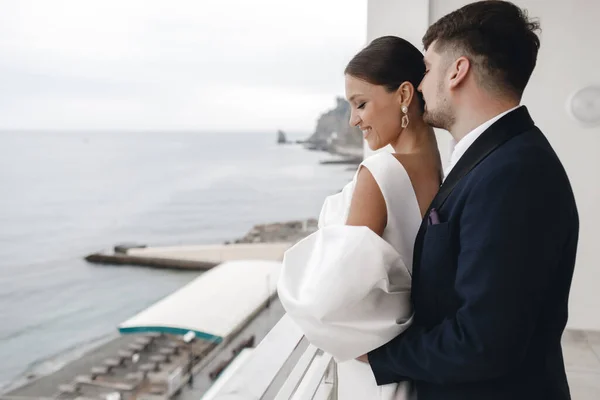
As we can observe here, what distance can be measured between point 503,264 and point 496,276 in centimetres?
2

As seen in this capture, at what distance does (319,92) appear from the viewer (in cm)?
399

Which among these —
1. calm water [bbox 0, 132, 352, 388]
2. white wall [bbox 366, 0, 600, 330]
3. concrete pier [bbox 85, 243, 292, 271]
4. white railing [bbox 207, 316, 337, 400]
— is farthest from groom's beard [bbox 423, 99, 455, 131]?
white wall [bbox 366, 0, 600, 330]

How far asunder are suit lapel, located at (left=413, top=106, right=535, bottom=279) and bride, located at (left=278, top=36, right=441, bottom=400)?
4.9 inches

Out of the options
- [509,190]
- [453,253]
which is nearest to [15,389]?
[453,253]

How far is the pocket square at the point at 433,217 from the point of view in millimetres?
773

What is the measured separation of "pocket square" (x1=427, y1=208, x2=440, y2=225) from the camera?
0.77 metres

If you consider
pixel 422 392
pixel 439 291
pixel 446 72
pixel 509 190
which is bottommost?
pixel 422 392

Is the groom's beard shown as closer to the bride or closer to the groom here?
the groom

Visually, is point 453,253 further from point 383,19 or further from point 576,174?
point 576,174

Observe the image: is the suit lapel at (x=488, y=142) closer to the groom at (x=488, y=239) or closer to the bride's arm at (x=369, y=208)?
the groom at (x=488, y=239)

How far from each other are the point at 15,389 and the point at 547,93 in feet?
10.1

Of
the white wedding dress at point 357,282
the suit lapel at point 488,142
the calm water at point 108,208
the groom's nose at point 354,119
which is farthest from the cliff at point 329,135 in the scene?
the suit lapel at point 488,142

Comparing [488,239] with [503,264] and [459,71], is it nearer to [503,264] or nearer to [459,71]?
[503,264]

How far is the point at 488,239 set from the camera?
2.20ft
